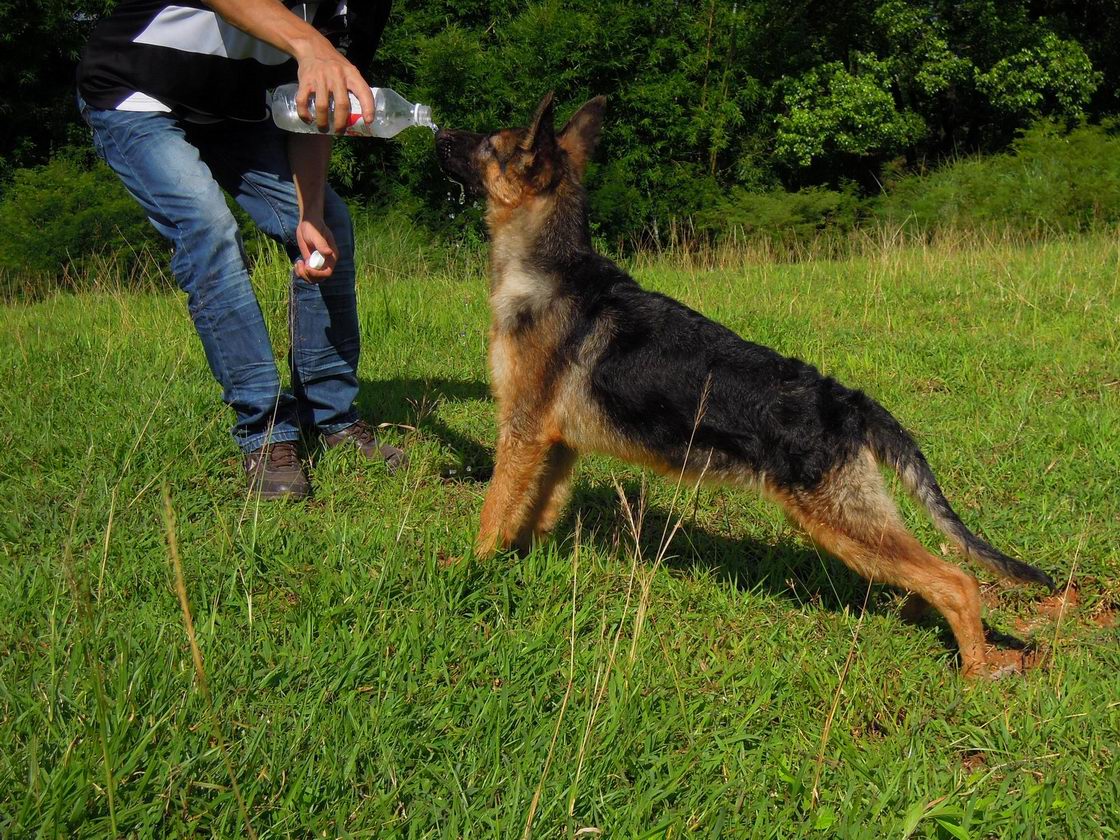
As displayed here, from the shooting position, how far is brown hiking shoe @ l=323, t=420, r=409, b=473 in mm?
4438

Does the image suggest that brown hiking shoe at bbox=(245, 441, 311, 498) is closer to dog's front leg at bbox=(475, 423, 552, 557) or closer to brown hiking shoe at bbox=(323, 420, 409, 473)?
brown hiking shoe at bbox=(323, 420, 409, 473)

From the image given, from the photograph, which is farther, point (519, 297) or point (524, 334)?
point (519, 297)

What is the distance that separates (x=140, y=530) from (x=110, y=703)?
1392 mm

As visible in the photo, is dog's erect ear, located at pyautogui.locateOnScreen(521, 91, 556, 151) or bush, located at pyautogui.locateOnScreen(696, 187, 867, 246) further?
bush, located at pyautogui.locateOnScreen(696, 187, 867, 246)

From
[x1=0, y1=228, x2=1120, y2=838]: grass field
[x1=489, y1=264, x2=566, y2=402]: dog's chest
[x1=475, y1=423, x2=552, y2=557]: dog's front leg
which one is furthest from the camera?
[x1=489, y1=264, x2=566, y2=402]: dog's chest

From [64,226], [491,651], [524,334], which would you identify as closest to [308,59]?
[524,334]

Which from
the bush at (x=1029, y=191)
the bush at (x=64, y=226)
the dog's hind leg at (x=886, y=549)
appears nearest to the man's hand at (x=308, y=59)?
the dog's hind leg at (x=886, y=549)

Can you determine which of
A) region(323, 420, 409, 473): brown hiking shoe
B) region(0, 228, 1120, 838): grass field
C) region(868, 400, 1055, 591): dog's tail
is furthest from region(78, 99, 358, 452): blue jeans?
region(868, 400, 1055, 591): dog's tail

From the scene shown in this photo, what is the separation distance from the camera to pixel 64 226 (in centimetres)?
1366

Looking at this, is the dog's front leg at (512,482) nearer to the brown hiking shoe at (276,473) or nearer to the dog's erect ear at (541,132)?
the brown hiking shoe at (276,473)

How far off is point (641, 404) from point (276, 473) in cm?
174

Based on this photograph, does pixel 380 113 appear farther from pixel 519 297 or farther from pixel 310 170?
pixel 519 297

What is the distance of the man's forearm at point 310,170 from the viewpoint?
416 centimetres

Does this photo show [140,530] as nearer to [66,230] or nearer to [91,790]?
[91,790]
